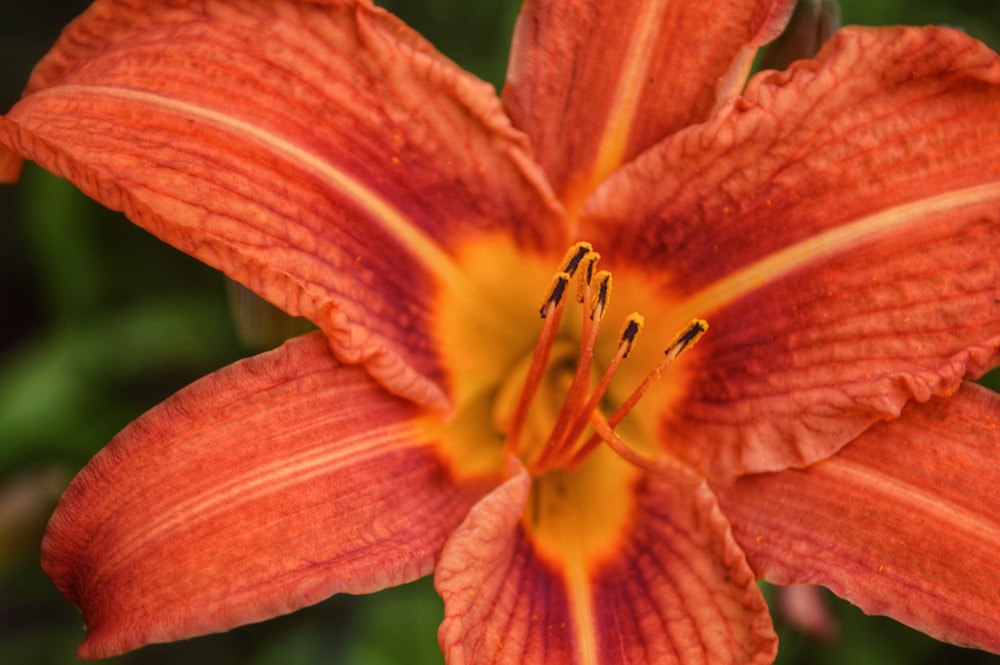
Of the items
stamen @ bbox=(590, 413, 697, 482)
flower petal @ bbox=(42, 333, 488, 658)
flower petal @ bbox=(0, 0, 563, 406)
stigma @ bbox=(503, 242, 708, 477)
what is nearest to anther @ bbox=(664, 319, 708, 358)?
stigma @ bbox=(503, 242, 708, 477)

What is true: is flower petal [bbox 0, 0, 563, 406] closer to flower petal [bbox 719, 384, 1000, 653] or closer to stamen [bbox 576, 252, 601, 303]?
stamen [bbox 576, 252, 601, 303]

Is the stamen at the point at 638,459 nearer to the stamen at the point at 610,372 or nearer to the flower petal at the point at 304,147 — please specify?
the stamen at the point at 610,372

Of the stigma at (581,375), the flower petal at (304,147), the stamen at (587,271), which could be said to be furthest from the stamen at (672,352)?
the flower petal at (304,147)

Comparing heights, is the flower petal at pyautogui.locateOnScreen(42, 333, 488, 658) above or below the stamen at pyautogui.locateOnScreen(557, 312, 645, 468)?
below

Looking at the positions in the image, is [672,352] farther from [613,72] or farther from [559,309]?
[613,72]

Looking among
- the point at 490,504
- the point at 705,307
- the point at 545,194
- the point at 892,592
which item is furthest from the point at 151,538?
the point at 892,592


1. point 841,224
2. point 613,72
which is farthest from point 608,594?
point 613,72

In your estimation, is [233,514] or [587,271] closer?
[233,514]

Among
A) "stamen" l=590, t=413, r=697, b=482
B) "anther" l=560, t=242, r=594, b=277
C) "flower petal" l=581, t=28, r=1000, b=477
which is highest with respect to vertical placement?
"flower petal" l=581, t=28, r=1000, b=477
